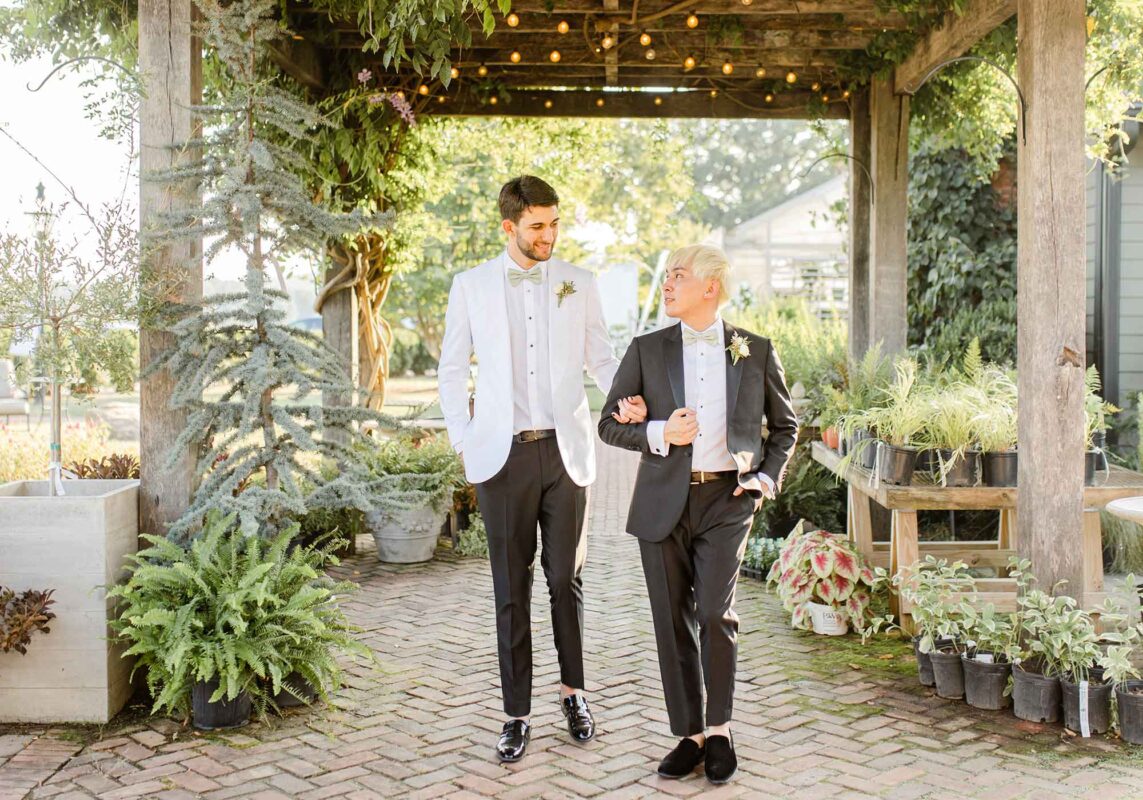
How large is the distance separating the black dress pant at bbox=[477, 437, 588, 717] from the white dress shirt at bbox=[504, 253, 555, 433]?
0.08 meters

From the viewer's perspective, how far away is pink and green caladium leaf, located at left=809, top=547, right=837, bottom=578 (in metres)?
5.67

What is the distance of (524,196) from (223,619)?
1.88 metres

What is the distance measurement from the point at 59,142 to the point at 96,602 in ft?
6.42

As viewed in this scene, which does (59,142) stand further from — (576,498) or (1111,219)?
(1111,219)

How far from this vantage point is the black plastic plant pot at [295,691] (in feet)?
14.9

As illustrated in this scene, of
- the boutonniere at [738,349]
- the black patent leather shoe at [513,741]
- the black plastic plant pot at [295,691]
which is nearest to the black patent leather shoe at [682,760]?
the black patent leather shoe at [513,741]

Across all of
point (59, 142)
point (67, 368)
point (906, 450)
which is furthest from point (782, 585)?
point (59, 142)

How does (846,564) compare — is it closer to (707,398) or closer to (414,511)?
(707,398)

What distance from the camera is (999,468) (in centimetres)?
527

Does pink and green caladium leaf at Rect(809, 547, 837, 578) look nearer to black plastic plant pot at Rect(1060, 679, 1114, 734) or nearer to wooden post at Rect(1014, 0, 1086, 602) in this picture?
wooden post at Rect(1014, 0, 1086, 602)

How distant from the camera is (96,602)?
432 centimetres

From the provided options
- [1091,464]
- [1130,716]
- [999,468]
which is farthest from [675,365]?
[1091,464]

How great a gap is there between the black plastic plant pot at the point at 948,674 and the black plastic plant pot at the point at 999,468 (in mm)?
973

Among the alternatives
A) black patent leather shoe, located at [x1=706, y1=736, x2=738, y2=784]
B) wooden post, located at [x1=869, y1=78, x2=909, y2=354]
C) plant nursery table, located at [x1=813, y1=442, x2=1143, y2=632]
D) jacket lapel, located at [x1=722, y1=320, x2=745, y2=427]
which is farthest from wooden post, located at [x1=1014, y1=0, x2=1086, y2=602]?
wooden post, located at [x1=869, y1=78, x2=909, y2=354]
